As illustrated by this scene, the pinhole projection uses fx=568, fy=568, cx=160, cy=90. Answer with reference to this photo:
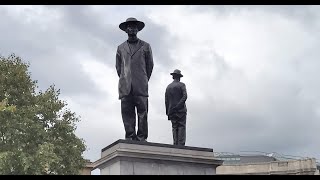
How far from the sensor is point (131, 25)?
1277 cm

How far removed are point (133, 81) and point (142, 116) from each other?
801 millimetres

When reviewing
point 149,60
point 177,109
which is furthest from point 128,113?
point 177,109

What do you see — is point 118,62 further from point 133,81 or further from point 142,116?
point 142,116

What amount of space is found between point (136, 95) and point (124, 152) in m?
1.52

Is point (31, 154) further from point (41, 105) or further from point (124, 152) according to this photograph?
point (124, 152)

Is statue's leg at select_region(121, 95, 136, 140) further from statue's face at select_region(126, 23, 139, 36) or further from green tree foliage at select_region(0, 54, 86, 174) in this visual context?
green tree foliage at select_region(0, 54, 86, 174)

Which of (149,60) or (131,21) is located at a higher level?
(131,21)

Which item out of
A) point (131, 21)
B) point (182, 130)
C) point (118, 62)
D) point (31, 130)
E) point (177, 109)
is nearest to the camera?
point (131, 21)

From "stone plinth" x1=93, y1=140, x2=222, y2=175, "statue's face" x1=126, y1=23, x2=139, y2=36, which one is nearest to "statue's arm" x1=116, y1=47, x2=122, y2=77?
"statue's face" x1=126, y1=23, x2=139, y2=36

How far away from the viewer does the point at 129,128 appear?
1246cm

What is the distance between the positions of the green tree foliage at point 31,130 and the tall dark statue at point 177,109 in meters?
13.9

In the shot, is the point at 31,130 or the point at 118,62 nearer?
the point at 118,62

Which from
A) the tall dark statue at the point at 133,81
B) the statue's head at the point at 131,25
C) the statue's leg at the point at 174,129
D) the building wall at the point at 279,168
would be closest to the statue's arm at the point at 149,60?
the tall dark statue at the point at 133,81
